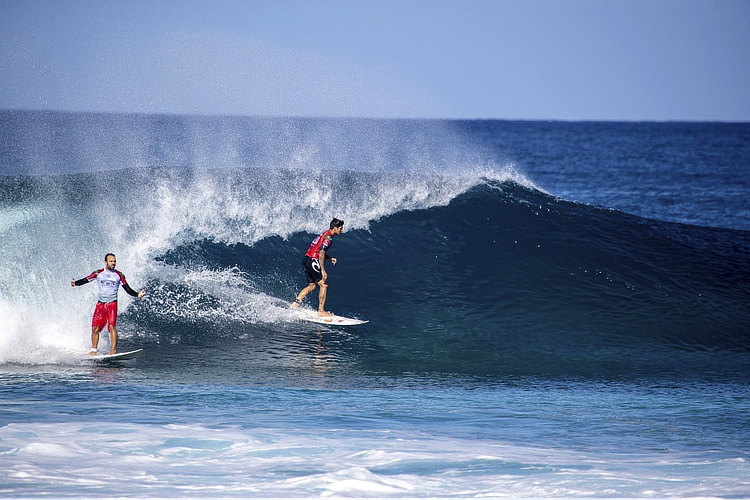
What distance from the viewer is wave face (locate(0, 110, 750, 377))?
367 inches

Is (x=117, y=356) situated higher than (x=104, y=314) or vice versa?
(x=104, y=314)

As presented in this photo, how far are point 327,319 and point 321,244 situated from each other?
103cm

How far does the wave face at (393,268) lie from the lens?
30.6 ft

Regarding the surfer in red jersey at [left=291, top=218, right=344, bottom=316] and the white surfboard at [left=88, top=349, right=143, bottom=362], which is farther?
the surfer in red jersey at [left=291, top=218, right=344, bottom=316]

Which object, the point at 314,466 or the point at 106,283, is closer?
the point at 314,466

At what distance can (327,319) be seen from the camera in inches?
397

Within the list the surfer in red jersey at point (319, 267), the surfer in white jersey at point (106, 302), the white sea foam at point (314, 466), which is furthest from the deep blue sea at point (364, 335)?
the surfer in red jersey at point (319, 267)

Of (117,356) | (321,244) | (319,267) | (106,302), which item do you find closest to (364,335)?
(319,267)

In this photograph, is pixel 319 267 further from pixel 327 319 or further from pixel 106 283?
pixel 106 283

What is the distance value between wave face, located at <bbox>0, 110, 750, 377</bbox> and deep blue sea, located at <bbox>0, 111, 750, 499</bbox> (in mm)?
49

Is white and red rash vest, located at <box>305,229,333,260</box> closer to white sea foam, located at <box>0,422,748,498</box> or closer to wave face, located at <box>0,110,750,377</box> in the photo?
wave face, located at <box>0,110,750,377</box>

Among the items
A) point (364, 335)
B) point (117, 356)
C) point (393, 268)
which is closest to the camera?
point (117, 356)

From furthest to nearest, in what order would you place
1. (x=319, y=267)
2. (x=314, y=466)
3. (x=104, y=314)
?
(x=319, y=267), (x=104, y=314), (x=314, y=466)

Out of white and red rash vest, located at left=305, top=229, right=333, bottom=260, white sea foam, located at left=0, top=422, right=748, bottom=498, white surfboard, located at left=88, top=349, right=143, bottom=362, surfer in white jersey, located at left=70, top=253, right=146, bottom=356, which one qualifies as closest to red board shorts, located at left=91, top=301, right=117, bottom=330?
surfer in white jersey, located at left=70, top=253, right=146, bottom=356
